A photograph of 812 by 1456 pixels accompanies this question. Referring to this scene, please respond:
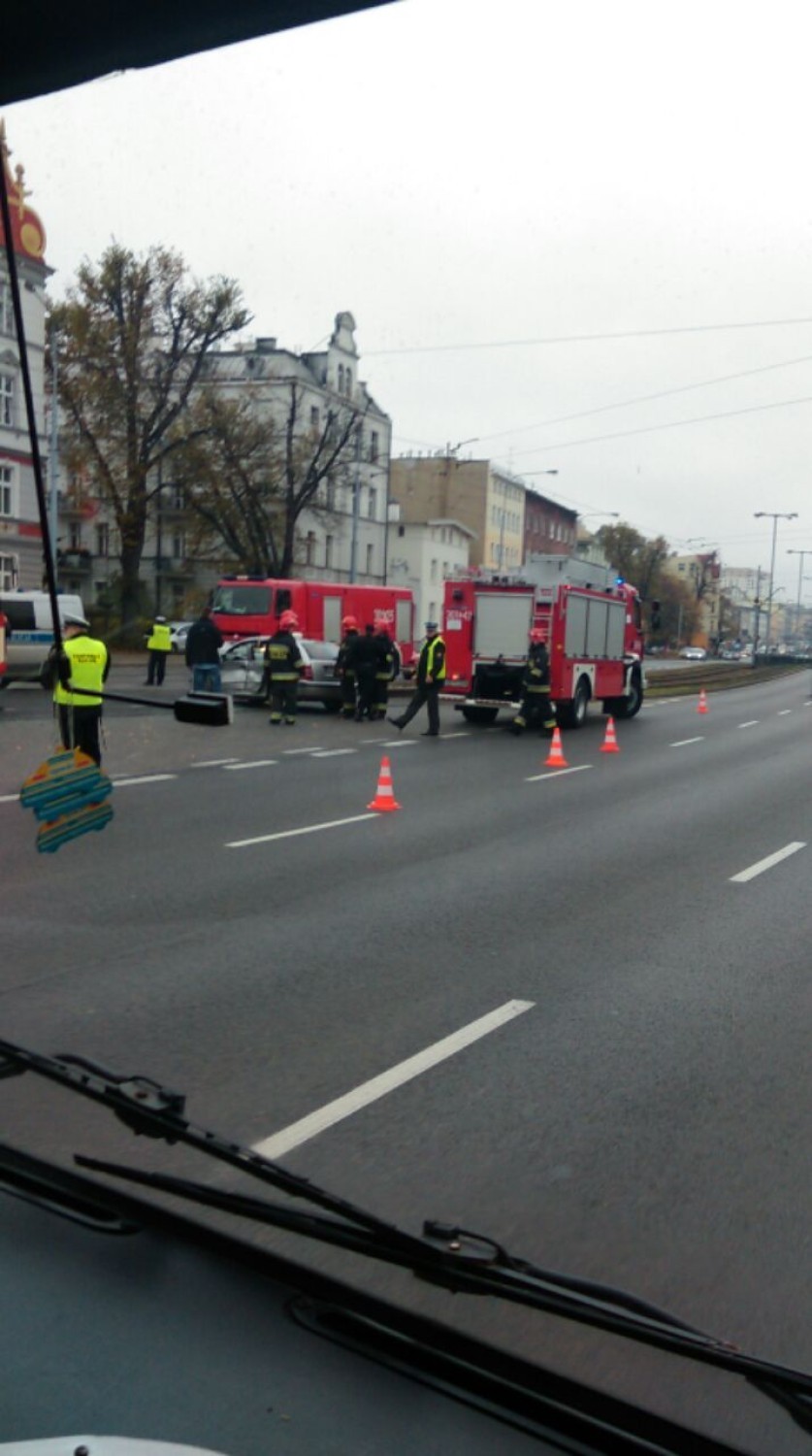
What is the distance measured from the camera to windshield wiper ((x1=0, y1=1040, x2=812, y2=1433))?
218 centimetres

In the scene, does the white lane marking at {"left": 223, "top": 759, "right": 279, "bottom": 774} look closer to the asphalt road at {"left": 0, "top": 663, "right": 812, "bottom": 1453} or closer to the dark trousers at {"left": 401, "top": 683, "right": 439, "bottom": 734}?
the asphalt road at {"left": 0, "top": 663, "right": 812, "bottom": 1453}

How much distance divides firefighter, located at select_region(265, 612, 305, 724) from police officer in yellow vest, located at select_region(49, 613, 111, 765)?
11422 mm

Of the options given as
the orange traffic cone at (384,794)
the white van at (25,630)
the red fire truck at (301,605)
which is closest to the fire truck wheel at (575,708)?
the red fire truck at (301,605)

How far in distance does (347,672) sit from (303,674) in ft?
4.37

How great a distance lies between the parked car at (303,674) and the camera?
26.9 meters

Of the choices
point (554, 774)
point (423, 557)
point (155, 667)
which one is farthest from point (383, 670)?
point (423, 557)

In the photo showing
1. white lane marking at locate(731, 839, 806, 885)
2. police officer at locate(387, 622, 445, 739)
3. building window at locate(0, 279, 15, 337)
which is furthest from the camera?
police officer at locate(387, 622, 445, 739)

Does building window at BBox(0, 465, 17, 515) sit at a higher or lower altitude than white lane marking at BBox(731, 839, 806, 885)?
higher

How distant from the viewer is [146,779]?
16.0 meters

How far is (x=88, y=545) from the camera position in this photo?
57.5m

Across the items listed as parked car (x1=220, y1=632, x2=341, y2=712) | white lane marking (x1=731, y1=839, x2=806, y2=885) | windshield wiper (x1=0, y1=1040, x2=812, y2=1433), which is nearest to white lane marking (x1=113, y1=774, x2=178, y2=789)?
white lane marking (x1=731, y1=839, x2=806, y2=885)

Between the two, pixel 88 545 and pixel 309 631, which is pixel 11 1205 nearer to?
pixel 309 631

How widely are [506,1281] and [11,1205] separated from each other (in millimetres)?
1094

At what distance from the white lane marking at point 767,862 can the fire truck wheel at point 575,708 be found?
1357cm
